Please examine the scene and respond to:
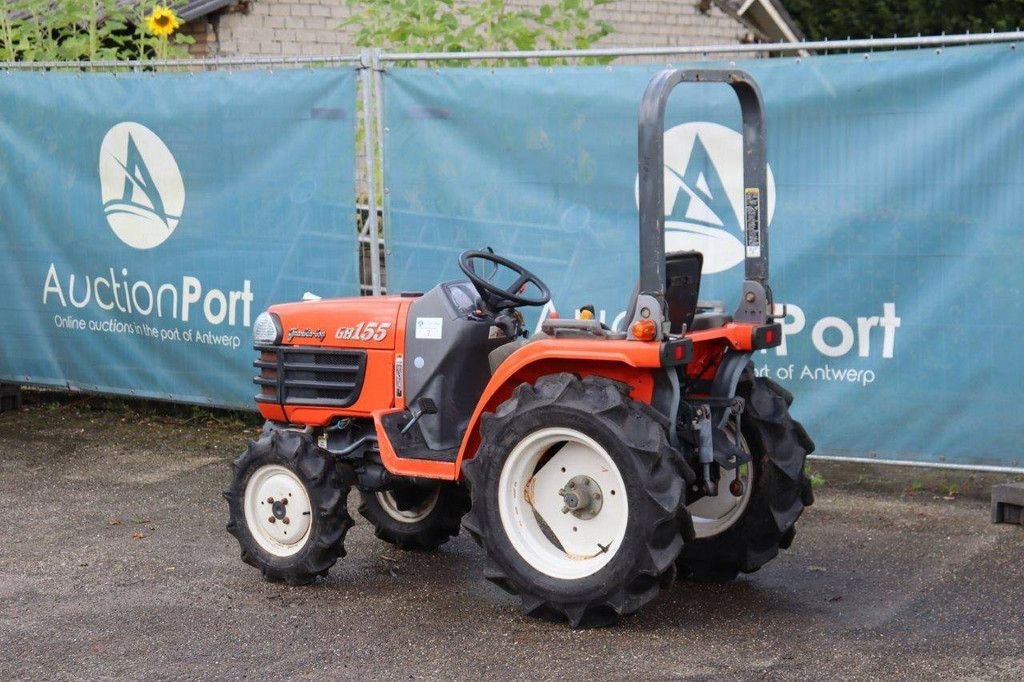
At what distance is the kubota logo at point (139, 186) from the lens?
9.02 m

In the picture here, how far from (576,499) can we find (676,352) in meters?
0.66

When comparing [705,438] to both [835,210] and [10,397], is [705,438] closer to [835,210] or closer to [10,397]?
[835,210]

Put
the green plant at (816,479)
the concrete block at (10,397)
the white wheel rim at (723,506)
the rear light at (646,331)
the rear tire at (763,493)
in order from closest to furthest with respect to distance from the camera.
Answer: the rear light at (646,331) → the rear tire at (763,493) → the white wheel rim at (723,506) → the green plant at (816,479) → the concrete block at (10,397)

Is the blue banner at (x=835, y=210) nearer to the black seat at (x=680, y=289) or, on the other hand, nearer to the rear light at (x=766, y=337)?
the rear light at (x=766, y=337)

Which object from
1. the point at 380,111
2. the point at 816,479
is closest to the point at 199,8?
the point at 380,111

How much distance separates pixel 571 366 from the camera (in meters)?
5.45

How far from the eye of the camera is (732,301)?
7.58 meters

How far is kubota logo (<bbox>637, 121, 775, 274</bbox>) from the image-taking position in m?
7.44

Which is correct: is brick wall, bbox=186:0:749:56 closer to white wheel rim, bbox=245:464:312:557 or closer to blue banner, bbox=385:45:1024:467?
blue banner, bbox=385:45:1024:467

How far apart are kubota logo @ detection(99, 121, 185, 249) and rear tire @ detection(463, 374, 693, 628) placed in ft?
14.0

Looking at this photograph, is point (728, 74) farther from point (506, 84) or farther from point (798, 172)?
point (506, 84)

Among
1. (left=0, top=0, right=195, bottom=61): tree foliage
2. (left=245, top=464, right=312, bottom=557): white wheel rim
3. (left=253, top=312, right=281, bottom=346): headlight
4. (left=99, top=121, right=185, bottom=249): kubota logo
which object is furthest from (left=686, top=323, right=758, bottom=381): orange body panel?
(left=0, top=0, right=195, bottom=61): tree foliage

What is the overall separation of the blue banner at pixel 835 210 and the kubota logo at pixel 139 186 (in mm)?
1980

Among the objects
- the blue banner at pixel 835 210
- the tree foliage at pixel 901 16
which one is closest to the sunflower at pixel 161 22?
the blue banner at pixel 835 210
